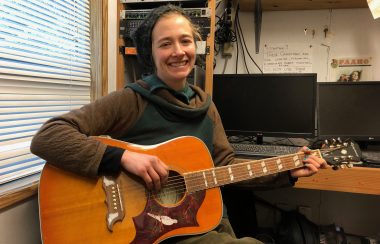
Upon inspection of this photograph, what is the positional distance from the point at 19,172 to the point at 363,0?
1855 mm

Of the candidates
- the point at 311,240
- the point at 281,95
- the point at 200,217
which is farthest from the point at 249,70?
the point at 200,217

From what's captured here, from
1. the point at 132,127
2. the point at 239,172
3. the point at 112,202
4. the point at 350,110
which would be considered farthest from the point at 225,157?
the point at 350,110

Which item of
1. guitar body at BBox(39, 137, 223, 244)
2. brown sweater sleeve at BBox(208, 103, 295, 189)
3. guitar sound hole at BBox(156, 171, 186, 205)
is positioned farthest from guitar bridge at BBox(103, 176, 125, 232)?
brown sweater sleeve at BBox(208, 103, 295, 189)

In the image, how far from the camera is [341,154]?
1080mm

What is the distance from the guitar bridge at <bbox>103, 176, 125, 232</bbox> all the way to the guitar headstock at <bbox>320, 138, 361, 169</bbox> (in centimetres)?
73

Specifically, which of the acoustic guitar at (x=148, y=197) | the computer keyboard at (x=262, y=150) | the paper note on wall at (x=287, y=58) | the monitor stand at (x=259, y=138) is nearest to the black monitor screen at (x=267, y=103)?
the monitor stand at (x=259, y=138)

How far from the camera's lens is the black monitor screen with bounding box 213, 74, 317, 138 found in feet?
5.27

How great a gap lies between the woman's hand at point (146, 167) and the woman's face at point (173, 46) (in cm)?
35

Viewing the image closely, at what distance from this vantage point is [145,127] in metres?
1.09

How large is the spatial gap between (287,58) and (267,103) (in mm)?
391

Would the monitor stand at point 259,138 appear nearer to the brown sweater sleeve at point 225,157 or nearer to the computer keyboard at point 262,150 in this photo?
the computer keyboard at point 262,150

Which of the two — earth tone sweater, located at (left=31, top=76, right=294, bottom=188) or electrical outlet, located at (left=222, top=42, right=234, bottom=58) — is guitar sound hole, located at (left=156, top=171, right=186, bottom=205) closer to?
earth tone sweater, located at (left=31, top=76, right=294, bottom=188)

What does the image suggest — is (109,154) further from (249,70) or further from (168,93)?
(249,70)

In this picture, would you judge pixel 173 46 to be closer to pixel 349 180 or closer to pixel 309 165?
pixel 309 165
